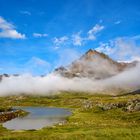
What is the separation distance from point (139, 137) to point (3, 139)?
27.9 meters

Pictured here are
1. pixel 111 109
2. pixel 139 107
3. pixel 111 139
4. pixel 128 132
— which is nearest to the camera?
pixel 111 139

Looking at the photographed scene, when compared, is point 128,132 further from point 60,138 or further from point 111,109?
point 111,109

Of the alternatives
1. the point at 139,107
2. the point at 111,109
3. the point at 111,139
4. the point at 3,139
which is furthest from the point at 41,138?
the point at 111,109

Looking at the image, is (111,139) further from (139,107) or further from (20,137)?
(139,107)

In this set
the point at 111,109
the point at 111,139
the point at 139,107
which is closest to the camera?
the point at 111,139

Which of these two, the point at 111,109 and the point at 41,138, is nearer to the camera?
the point at 41,138

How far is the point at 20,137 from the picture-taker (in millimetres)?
63344

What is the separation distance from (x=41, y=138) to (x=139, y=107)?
299 ft

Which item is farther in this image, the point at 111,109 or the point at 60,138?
the point at 111,109

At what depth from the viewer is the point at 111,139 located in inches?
2386

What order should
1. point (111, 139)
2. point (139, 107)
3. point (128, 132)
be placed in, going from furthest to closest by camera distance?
point (139, 107) < point (128, 132) < point (111, 139)

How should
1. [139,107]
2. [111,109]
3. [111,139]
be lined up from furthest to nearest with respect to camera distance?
[111,109], [139,107], [111,139]

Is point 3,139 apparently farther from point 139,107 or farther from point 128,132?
point 139,107

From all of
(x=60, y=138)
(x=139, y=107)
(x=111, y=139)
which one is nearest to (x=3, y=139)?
(x=60, y=138)
